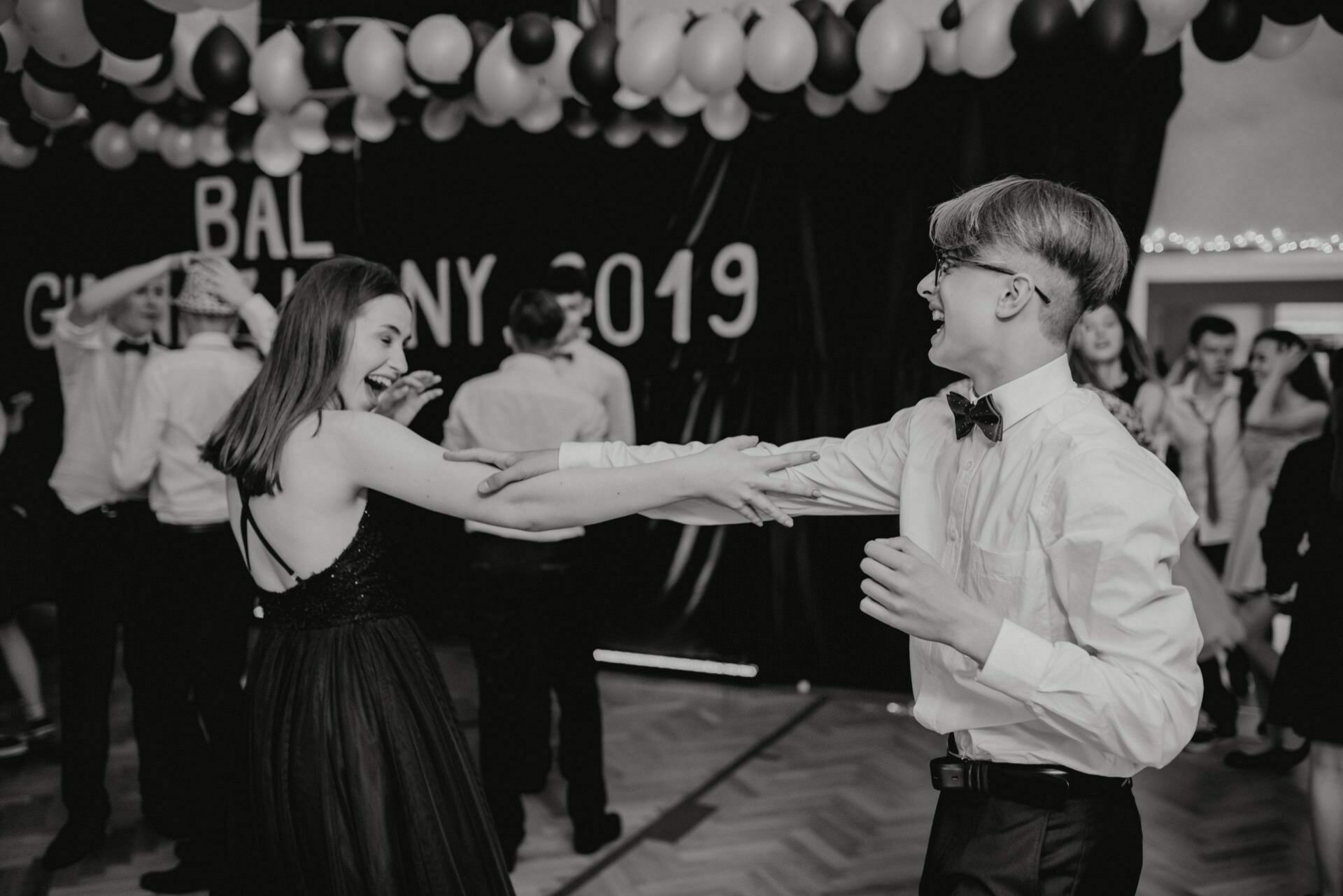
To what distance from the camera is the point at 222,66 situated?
416cm

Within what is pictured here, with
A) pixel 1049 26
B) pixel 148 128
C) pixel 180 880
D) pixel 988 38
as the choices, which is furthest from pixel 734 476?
pixel 148 128

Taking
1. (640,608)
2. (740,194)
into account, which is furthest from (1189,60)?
(640,608)

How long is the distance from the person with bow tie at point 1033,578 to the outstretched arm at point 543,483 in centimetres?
6

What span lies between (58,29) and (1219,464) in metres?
4.67

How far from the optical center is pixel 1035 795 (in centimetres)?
138

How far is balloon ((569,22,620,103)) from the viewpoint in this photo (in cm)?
387

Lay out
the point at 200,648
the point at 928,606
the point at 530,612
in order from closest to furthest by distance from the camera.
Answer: the point at 928,606 → the point at 200,648 → the point at 530,612

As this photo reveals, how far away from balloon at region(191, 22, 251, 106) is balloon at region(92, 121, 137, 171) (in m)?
1.18

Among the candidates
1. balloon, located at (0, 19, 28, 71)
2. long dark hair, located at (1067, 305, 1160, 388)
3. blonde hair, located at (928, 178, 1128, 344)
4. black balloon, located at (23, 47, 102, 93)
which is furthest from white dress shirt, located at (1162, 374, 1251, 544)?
balloon, located at (0, 19, 28, 71)

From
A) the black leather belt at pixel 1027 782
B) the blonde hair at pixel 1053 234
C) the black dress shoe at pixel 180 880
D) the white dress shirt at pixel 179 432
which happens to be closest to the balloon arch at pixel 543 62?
the white dress shirt at pixel 179 432

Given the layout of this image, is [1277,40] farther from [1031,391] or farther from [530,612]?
[530,612]

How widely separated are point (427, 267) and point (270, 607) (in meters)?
3.95

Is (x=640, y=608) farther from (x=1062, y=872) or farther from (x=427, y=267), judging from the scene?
(x=1062, y=872)

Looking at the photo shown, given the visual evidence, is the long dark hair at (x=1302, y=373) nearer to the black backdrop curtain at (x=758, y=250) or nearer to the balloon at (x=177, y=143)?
the black backdrop curtain at (x=758, y=250)
